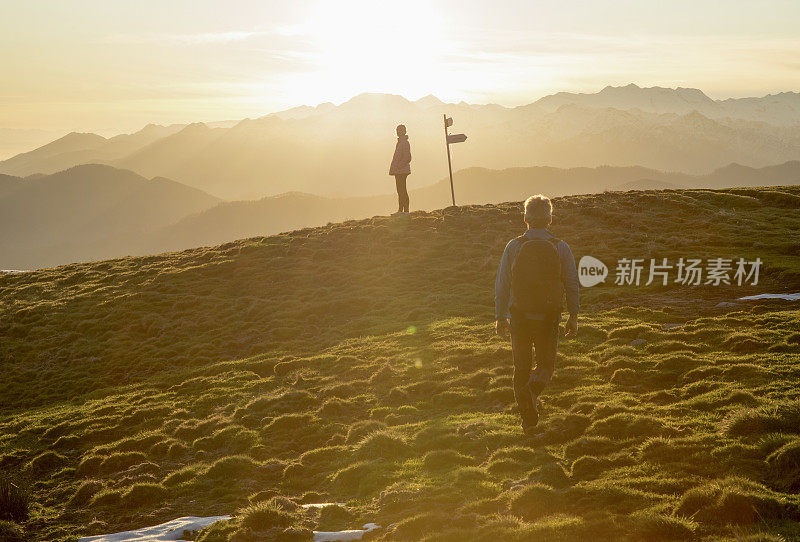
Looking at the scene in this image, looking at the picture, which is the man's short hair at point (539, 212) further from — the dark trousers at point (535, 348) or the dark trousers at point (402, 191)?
the dark trousers at point (402, 191)

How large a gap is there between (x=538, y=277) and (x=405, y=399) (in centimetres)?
638

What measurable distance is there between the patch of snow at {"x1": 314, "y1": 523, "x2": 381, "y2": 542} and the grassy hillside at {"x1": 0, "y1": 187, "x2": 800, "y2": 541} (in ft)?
0.94

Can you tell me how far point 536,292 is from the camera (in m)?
9.34

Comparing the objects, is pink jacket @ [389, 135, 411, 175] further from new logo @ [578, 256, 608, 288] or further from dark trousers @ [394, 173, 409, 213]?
new logo @ [578, 256, 608, 288]

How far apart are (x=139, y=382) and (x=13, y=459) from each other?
6559mm

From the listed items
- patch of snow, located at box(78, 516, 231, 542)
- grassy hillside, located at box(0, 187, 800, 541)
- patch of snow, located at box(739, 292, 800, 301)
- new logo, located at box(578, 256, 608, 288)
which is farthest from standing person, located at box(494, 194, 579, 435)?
new logo, located at box(578, 256, 608, 288)

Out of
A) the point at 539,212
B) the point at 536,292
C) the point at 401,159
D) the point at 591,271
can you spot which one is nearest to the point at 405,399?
the point at 536,292

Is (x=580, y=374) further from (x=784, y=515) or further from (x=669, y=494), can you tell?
(x=784, y=515)

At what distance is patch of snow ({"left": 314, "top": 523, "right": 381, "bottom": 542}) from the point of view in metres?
8.22

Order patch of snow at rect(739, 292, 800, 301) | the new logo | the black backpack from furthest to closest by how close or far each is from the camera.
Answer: the new logo < patch of snow at rect(739, 292, 800, 301) < the black backpack

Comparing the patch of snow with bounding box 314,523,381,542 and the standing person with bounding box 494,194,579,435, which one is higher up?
the standing person with bounding box 494,194,579,435

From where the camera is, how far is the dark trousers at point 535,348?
31.4 feet

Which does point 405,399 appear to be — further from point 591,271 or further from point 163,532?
point 591,271

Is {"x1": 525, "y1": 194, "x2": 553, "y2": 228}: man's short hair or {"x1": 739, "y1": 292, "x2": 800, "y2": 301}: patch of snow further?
{"x1": 739, "y1": 292, "x2": 800, "y2": 301}: patch of snow
